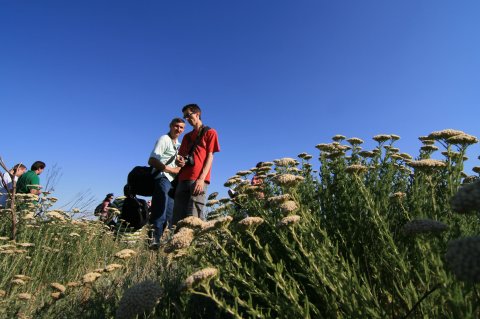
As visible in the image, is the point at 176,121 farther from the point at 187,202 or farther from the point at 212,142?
the point at 187,202

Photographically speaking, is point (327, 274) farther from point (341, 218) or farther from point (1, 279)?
point (1, 279)

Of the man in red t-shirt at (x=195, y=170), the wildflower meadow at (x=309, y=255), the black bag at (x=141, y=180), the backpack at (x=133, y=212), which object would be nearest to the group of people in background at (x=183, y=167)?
the man in red t-shirt at (x=195, y=170)

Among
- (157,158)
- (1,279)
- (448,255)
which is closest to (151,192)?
(157,158)

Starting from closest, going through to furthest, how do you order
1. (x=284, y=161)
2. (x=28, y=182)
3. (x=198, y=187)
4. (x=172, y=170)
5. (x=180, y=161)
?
1. (x=284, y=161)
2. (x=198, y=187)
3. (x=180, y=161)
4. (x=172, y=170)
5. (x=28, y=182)

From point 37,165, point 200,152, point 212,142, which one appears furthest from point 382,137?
point 37,165

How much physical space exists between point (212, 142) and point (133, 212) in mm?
2941

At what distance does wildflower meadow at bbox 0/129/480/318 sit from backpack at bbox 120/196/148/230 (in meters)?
1.35

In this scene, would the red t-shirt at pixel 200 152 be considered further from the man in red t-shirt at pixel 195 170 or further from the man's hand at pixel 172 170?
the man's hand at pixel 172 170

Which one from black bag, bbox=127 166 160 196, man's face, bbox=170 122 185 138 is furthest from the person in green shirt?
man's face, bbox=170 122 185 138

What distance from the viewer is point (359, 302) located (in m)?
2.20

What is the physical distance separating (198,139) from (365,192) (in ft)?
11.2

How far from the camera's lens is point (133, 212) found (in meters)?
7.33

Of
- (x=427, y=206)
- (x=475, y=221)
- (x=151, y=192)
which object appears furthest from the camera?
(x=151, y=192)

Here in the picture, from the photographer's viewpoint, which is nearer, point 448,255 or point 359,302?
point 448,255
